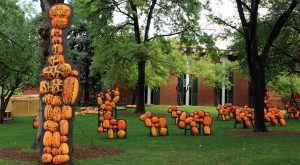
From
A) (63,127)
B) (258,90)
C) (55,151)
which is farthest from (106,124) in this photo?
(258,90)

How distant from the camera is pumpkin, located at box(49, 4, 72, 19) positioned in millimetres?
10242

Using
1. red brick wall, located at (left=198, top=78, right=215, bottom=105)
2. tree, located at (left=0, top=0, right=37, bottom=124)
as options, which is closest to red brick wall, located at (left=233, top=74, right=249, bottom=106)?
red brick wall, located at (left=198, top=78, right=215, bottom=105)

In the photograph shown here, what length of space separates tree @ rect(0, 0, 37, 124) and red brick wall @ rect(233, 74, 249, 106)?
112 feet

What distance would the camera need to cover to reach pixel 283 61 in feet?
88.0

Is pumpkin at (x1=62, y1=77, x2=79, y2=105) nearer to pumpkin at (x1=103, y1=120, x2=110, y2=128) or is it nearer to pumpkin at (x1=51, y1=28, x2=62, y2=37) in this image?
pumpkin at (x1=51, y1=28, x2=62, y2=37)

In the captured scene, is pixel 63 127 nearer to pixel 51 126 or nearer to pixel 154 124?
pixel 51 126

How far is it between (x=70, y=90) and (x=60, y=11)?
77.5 inches

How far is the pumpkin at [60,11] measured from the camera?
10242 millimetres

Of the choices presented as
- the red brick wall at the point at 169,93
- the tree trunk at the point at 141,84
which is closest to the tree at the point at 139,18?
the tree trunk at the point at 141,84

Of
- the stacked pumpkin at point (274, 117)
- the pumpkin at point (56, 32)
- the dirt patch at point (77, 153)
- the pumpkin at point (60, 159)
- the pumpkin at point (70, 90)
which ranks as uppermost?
the pumpkin at point (56, 32)

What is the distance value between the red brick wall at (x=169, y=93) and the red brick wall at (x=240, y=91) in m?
7.57

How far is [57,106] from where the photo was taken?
9.96 meters

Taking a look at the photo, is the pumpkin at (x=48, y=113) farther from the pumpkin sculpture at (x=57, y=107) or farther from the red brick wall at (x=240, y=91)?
the red brick wall at (x=240, y=91)

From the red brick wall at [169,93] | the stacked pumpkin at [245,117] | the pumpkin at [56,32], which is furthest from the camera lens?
the red brick wall at [169,93]
